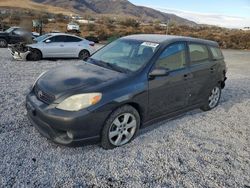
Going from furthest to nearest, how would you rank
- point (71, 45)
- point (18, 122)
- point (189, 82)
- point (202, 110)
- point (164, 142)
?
point (71, 45) < point (202, 110) < point (189, 82) < point (18, 122) < point (164, 142)

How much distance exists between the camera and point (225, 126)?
5320mm

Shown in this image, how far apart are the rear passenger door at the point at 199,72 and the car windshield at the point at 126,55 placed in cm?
100

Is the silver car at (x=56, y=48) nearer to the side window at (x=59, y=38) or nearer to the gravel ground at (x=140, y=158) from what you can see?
the side window at (x=59, y=38)

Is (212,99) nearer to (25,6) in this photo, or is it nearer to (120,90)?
(120,90)

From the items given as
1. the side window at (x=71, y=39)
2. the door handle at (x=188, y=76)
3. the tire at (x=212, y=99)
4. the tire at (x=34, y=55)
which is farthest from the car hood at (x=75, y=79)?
the side window at (x=71, y=39)

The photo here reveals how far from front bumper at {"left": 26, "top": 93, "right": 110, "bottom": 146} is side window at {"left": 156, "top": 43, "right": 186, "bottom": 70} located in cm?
140

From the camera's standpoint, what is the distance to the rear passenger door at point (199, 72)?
5.11 metres

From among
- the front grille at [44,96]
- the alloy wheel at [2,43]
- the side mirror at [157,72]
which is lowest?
the alloy wheel at [2,43]

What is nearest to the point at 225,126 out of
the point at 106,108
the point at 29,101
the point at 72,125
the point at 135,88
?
the point at 135,88

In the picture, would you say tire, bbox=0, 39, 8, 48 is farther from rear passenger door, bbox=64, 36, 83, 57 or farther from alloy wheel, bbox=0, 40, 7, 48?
rear passenger door, bbox=64, 36, 83, 57

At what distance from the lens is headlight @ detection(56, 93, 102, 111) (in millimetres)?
3588

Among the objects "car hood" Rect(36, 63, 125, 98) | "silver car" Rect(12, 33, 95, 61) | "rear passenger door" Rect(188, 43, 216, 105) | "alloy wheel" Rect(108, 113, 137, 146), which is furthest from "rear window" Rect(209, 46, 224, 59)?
"silver car" Rect(12, 33, 95, 61)

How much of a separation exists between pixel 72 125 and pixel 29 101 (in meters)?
1.01

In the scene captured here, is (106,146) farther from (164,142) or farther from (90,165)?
(164,142)
